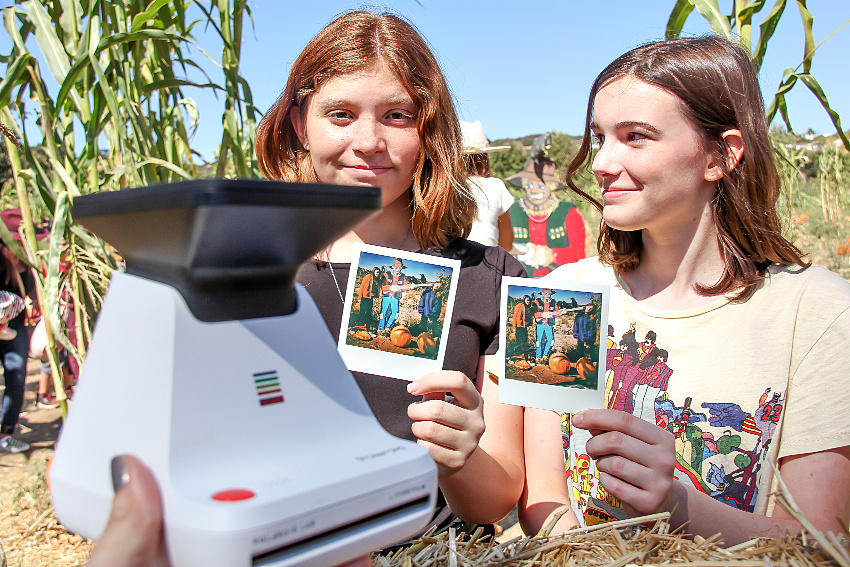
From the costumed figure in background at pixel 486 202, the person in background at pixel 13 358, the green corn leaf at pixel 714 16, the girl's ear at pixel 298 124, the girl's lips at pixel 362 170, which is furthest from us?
the person in background at pixel 13 358

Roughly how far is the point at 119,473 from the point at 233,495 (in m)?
0.12

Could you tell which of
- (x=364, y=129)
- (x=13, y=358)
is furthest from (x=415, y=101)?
(x=13, y=358)

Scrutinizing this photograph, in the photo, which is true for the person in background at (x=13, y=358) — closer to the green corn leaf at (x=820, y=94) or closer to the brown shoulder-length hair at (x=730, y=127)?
the brown shoulder-length hair at (x=730, y=127)

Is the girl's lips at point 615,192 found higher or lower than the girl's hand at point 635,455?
higher

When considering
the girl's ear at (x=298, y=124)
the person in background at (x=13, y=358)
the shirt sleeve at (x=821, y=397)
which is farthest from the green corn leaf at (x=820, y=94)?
the person in background at (x=13, y=358)

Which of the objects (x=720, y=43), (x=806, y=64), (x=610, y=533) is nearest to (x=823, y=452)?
(x=610, y=533)

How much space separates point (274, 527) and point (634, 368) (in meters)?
1.02

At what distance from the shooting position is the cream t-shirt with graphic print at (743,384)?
1.17 m

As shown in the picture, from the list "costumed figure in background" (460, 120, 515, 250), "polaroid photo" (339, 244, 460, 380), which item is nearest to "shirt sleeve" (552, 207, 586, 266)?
"costumed figure in background" (460, 120, 515, 250)

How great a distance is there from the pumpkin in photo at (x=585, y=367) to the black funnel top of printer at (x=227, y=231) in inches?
22.7

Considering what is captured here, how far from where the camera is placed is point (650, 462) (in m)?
0.95

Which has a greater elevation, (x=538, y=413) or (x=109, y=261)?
(x=109, y=261)

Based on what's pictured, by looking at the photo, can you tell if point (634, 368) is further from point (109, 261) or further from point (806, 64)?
point (109, 261)

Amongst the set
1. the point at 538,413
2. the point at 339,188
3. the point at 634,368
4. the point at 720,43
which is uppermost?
the point at 720,43
